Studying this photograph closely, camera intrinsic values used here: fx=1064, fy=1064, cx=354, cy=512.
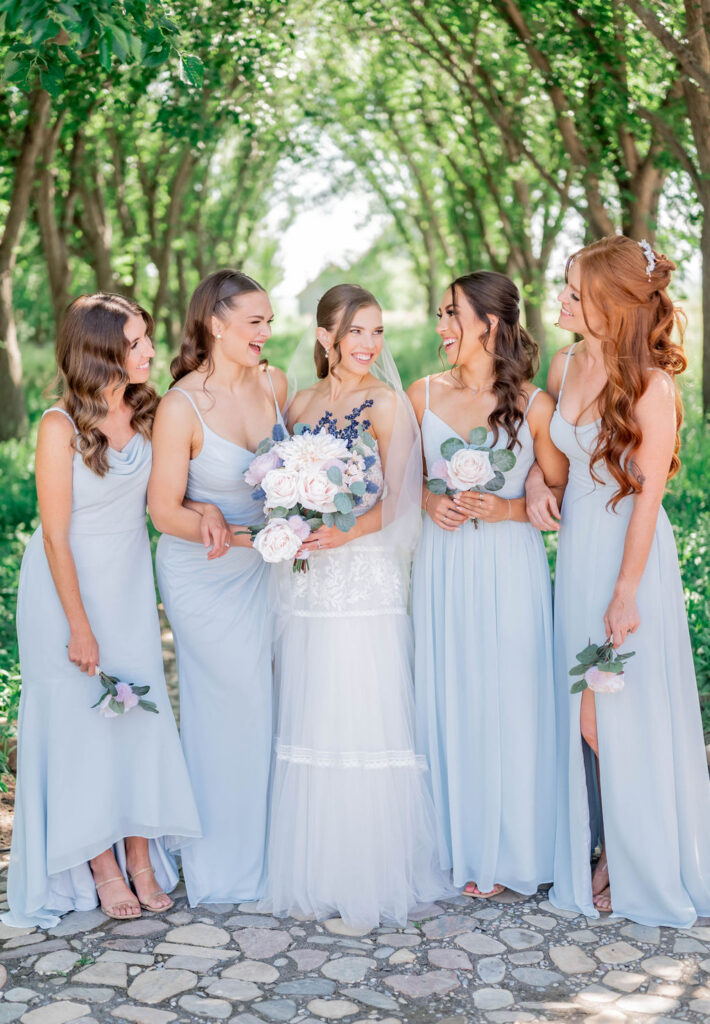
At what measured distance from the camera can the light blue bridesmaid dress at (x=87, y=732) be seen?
4.22 metres

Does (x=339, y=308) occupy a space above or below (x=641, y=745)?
above

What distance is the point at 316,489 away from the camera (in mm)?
3875

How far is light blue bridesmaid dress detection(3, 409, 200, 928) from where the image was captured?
13.9ft

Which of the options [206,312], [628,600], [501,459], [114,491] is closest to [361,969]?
[628,600]

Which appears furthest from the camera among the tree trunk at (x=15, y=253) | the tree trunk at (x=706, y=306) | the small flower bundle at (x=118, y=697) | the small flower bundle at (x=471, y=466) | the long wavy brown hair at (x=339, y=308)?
the tree trunk at (x=15, y=253)

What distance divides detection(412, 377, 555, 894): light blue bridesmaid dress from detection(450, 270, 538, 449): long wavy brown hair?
0.07 metres

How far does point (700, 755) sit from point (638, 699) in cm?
35

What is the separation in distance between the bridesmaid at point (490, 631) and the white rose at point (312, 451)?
23.9 inches

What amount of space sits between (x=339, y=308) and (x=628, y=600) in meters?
1.61

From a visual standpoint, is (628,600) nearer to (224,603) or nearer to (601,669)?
(601,669)

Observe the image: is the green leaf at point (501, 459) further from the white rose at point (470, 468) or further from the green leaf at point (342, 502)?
the green leaf at point (342, 502)

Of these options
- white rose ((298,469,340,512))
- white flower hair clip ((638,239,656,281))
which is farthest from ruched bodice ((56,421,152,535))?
white flower hair clip ((638,239,656,281))

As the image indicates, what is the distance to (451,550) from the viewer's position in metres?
4.45

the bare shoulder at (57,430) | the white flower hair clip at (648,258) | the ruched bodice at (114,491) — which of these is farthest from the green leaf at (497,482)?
the bare shoulder at (57,430)
